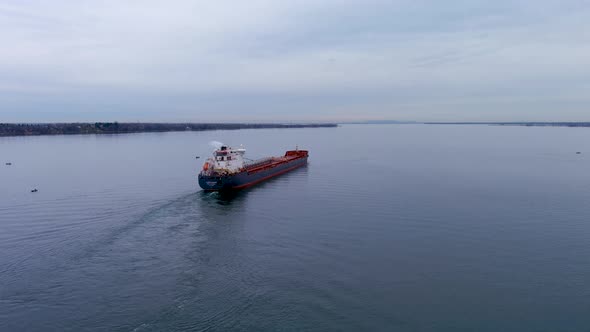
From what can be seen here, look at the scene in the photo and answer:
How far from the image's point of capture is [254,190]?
50.1 meters

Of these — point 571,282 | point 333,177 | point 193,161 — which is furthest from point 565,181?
point 193,161

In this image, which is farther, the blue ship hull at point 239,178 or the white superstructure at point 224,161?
the white superstructure at point 224,161

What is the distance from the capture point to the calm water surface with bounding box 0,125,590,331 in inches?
696

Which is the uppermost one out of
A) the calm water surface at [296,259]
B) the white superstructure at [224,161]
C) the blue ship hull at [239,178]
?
the white superstructure at [224,161]

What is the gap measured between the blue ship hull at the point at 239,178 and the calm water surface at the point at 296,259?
1.84 meters

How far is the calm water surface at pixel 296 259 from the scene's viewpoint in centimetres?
1769

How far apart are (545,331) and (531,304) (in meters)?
2.33

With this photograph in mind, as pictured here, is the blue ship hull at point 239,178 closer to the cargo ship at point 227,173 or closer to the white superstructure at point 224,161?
the cargo ship at point 227,173

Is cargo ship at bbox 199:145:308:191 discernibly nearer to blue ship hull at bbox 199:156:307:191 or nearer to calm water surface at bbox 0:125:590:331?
blue ship hull at bbox 199:156:307:191

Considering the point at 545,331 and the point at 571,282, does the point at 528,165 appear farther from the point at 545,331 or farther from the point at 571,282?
the point at 545,331

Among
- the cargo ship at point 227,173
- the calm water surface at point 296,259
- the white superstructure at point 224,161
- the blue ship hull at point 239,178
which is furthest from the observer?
the white superstructure at point 224,161

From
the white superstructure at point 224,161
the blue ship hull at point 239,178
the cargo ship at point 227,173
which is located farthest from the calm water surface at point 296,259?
the white superstructure at point 224,161

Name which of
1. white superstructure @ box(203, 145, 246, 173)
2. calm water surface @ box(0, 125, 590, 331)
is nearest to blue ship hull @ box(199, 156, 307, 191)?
white superstructure @ box(203, 145, 246, 173)

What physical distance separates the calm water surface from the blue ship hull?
184cm
